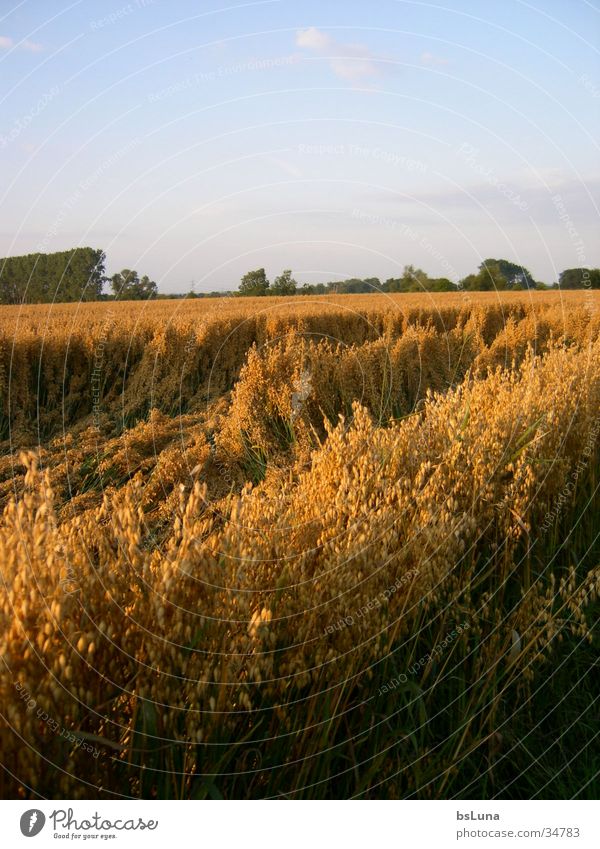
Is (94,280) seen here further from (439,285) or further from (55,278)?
(439,285)

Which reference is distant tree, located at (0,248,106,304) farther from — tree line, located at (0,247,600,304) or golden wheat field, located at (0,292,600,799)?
golden wheat field, located at (0,292,600,799)

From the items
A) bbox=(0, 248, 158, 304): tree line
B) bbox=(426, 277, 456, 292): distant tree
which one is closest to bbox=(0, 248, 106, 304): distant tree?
bbox=(0, 248, 158, 304): tree line

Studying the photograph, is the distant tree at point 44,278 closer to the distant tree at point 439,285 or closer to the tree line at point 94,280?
the tree line at point 94,280

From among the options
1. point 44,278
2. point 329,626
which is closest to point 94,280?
point 329,626

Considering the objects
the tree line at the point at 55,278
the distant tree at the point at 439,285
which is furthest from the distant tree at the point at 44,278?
the distant tree at the point at 439,285

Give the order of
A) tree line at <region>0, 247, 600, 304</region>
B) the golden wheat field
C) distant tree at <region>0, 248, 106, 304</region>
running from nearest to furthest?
1. the golden wheat field
2. tree line at <region>0, 247, 600, 304</region>
3. distant tree at <region>0, 248, 106, 304</region>

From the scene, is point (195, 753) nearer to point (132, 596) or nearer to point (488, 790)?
point (132, 596)

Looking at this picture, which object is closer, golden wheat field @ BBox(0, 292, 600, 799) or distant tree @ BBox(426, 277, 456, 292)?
golden wheat field @ BBox(0, 292, 600, 799)

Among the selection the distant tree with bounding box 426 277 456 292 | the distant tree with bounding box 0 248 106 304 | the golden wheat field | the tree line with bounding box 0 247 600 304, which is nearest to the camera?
the golden wheat field

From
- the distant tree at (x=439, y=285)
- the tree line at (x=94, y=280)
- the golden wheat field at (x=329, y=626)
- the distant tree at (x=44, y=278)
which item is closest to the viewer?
the golden wheat field at (x=329, y=626)

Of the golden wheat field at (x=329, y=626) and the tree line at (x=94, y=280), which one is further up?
the tree line at (x=94, y=280)

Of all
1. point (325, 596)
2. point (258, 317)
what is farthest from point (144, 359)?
point (325, 596)
